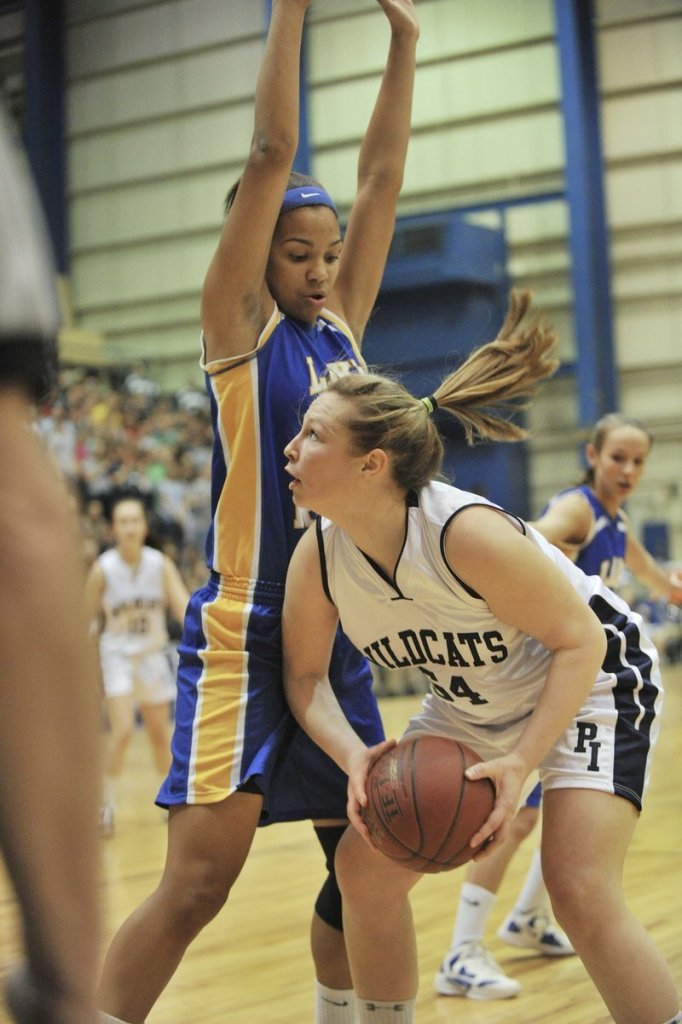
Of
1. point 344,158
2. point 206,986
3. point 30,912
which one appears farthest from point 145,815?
point 344,158

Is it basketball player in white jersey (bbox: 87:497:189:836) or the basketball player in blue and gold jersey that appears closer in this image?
the basketball player in blue and gold jersey

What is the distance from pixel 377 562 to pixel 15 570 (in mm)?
1365

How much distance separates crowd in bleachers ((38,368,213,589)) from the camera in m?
13.6

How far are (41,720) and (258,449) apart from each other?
147cm

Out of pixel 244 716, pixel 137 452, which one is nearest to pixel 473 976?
pixel 244 716

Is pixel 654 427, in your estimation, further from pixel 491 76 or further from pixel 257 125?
pixel 257 125

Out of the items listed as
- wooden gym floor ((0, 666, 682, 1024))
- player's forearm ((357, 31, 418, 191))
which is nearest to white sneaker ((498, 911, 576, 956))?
wooden gym floor ((0, 666, 682, 1024))

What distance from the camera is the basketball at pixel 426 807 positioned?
2.26 meters

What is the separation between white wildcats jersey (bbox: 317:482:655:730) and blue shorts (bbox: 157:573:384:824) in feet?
0.58

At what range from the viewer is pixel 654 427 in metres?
17.5

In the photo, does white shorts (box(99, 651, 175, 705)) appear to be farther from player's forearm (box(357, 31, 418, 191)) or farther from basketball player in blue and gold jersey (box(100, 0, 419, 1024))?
player's forearm (box(357, 31, 418, 191))

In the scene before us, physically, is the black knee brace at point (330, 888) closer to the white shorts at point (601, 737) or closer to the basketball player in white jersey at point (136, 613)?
the white shorts at point (601, 737)

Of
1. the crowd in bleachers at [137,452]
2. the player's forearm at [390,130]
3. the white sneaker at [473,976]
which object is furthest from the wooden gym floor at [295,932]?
the crowd in bleachers at [137,452]

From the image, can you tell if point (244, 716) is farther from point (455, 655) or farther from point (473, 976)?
point (473, 976)
